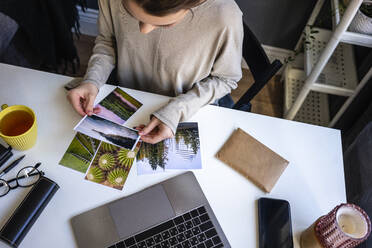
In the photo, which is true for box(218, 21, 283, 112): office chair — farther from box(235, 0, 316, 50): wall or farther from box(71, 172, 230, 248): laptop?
box(235, 0, 316, 50): wall

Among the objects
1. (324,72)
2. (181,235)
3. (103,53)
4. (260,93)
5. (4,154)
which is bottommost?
(260,93)

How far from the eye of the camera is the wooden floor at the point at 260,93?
1.94 m

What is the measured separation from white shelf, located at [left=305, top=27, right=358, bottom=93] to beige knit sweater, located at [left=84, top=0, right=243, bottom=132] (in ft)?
2.54

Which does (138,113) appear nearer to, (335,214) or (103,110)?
(103,110)

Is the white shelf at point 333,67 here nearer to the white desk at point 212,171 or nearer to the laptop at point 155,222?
the white desk at point 212,171

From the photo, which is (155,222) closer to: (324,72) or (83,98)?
(83,98)

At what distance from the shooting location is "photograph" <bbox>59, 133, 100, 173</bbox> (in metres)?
0.82

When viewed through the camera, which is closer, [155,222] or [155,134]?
[155,222]

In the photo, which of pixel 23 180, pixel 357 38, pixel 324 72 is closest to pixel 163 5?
pixel 23 180

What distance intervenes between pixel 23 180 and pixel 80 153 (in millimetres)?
155

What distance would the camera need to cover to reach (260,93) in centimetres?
201

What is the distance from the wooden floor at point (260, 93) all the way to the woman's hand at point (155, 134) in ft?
3.73

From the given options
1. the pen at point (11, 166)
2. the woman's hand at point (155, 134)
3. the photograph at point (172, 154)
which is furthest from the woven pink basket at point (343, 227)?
the pen at point (11, 166)

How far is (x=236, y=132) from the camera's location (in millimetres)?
922
